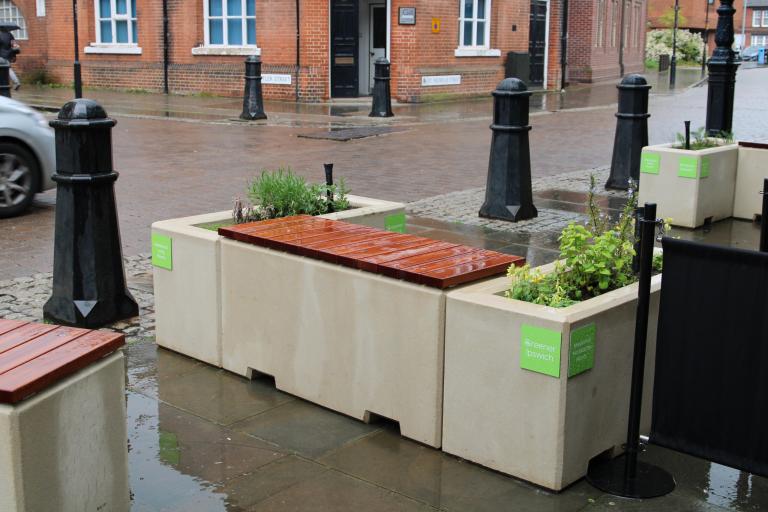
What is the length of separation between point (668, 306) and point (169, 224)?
3068 mm

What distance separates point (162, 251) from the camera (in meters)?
5.64

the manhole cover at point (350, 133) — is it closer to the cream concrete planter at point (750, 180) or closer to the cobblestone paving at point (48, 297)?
the cream concrete planter at point (750, 180)

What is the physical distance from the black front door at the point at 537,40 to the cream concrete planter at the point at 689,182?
21.9 m

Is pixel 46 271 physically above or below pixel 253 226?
below

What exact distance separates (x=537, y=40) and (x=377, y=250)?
2780 cm

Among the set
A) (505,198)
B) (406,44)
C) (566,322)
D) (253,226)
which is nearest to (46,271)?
(253,226)

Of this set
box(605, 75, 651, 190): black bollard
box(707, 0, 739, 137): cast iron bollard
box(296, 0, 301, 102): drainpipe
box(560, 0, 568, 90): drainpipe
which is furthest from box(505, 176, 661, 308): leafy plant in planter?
box(560, 0, 568, 90): drainpipe

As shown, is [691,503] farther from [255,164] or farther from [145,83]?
[145,83]

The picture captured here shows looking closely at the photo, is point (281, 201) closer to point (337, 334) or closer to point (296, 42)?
point (337, 334)

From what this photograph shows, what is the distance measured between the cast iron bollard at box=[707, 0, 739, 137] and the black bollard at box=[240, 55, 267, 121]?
9.93 meters

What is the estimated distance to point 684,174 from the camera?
9242mm

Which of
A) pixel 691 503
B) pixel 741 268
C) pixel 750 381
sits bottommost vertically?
pixel 691 503

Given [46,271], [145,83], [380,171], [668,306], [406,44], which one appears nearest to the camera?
[668,306]

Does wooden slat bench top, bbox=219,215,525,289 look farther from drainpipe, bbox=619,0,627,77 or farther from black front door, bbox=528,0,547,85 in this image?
drainpipe, bbox=619,0,627,77
